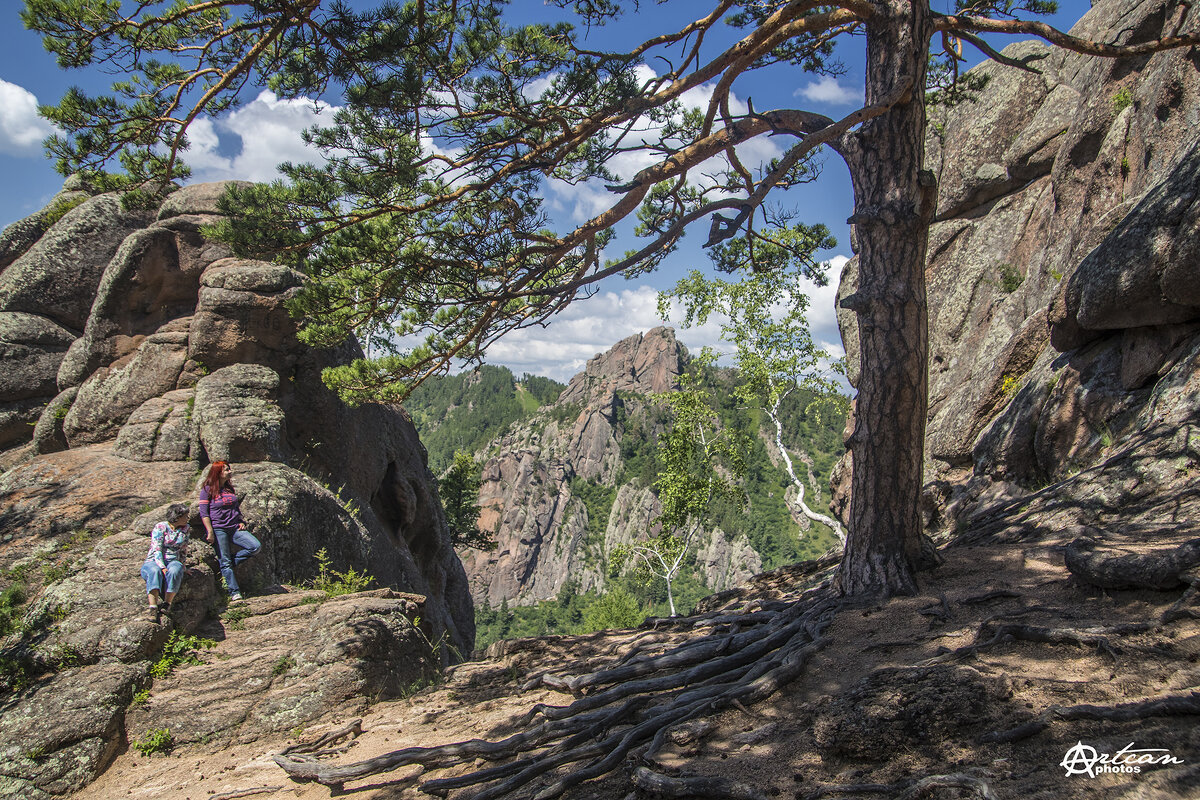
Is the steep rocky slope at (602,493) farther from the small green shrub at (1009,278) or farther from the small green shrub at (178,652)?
the small green shrub at (178,652)

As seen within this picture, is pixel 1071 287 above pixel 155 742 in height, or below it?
above

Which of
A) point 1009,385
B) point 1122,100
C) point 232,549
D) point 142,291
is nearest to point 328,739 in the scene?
point 232,549

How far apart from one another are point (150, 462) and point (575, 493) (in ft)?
384

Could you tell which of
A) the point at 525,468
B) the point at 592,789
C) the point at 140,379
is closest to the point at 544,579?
the point at 525,468

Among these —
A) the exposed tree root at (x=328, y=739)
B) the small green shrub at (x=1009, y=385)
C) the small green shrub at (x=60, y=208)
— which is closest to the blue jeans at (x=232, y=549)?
the exposed tree root at (x=328, y=739)

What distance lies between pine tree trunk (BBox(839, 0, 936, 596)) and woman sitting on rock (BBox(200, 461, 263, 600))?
6737mm

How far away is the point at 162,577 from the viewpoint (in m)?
6.29

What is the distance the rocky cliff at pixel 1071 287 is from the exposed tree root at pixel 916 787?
135 inches

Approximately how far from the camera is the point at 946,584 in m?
4.71

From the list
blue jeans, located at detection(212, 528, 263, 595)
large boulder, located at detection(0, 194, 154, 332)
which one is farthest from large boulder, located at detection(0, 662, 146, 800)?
large boulder, located at detection(0, 194, 154, 332)

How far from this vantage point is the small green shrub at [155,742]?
5363mm

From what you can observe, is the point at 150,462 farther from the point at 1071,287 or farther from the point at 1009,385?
the point at 1009,385

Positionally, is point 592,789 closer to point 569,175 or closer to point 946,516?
point 569,175

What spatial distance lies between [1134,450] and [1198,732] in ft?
14.3
